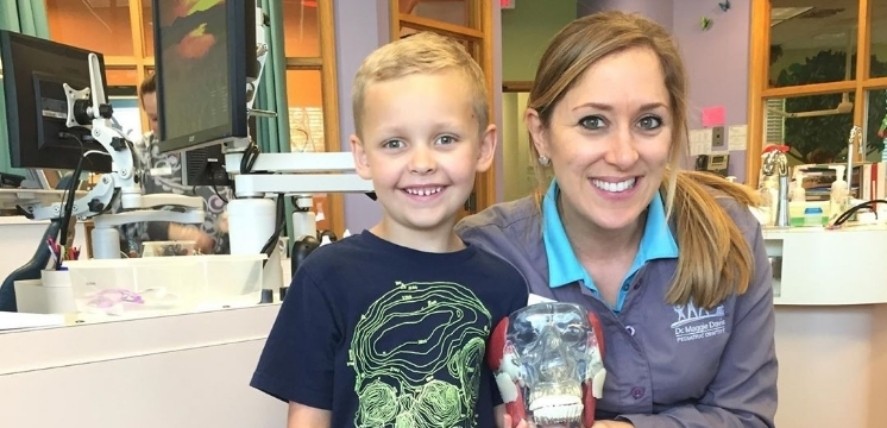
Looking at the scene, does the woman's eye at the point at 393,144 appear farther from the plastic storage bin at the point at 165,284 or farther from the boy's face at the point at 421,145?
the plastic storage bin at the point at 165,284

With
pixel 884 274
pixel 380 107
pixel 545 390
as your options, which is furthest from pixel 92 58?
pixel 884 274

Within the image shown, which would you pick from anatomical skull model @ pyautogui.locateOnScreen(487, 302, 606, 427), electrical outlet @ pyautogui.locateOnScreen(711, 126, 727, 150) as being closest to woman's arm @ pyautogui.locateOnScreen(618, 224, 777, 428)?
anatomical skull model @ pyautogui.locateOnScreen(487, 302, 606, 427)

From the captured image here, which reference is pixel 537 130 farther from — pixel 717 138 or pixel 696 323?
pixel 717 138

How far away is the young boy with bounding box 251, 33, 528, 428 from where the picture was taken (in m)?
0.86

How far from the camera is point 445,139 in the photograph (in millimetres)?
911

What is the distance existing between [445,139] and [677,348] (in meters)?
0.50

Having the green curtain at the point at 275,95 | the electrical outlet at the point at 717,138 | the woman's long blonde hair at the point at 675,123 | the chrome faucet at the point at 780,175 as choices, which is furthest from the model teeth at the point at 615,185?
the electrical outlet at the point at 717,138

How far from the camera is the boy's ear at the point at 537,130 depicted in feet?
3.51

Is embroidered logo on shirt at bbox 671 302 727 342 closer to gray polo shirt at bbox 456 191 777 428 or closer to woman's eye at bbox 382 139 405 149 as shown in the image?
gray polo shirt at bbox 456 191 777 428

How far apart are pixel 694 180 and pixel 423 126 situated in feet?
1.90

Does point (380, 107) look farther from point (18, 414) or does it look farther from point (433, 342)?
point (18, 414)

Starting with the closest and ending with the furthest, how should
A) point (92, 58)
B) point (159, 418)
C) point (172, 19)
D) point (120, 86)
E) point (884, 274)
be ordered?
point (159, 418) → point (172, 19) → point (92, 58) → point (884, 274) → point (120, 86)

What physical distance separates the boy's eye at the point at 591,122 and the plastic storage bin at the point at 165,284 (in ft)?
2.19

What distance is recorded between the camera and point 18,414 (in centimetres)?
92
